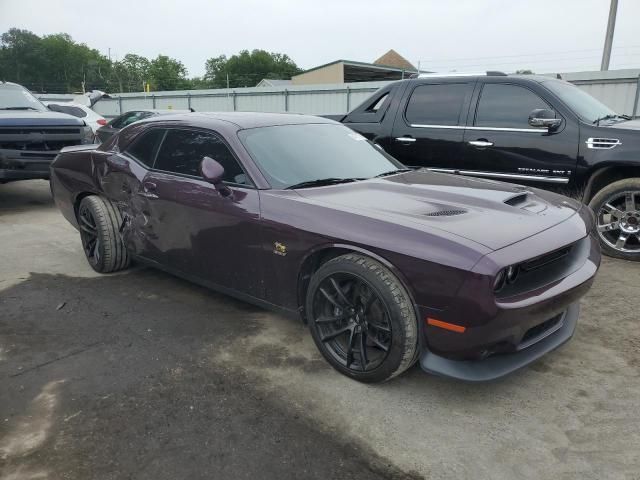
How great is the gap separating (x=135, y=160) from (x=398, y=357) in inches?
112

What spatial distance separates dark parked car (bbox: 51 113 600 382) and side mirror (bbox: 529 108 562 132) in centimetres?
157

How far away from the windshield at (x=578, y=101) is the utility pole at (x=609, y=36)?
1182 centimetres

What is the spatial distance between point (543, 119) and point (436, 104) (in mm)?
1256

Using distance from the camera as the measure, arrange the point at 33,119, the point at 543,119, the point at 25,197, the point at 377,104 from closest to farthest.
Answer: the point at 543,119, the point at 377,104, the point at 33,119, the point at 25,197

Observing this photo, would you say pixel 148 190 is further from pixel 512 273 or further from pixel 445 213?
pixel 512 273

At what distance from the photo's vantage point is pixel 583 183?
5070mm

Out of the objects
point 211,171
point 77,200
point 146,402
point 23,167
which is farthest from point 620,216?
point 23,167

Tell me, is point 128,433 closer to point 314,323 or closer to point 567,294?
point 314,323

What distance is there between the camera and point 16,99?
27.8ft

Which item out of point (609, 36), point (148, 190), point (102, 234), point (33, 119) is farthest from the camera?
point (609, 36)

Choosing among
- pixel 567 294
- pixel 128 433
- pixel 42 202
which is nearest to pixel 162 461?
pixel 128 433

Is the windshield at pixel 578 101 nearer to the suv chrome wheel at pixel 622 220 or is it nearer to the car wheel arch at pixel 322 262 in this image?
the suv chrome wheel at pixel 622 220

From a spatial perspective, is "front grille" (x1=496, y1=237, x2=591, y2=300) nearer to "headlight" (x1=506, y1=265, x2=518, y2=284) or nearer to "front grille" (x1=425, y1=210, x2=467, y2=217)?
"headlight" (x1=506, y1=265, x2=518, y2=284)

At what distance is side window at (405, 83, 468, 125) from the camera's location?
566cm
